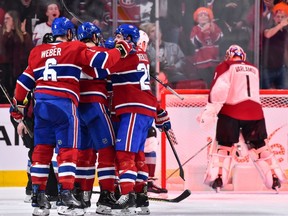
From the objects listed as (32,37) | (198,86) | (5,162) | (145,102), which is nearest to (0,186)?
(5,162)

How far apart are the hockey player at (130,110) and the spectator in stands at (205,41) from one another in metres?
2.60

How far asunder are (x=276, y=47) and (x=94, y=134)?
3.27 meters

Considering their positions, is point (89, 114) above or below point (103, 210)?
above

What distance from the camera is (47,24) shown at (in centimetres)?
933

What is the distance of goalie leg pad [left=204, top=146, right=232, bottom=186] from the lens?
8641 mm

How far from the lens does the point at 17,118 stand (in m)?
6.68

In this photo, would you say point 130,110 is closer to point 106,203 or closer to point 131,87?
point 131,87

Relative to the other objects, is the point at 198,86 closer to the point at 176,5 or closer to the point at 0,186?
the point at 176,5

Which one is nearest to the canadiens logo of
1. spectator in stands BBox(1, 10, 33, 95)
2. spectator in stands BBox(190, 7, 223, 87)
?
spectator in stands BBox(190, 7, 223, 87)

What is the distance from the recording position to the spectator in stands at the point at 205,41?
30.7 ft

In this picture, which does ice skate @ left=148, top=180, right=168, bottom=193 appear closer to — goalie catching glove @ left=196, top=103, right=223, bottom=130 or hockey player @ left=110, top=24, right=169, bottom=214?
goalie catching glove @ left=196, top=103, right=223, bottom=130

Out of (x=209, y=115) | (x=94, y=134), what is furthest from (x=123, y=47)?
(x=209, y=115)

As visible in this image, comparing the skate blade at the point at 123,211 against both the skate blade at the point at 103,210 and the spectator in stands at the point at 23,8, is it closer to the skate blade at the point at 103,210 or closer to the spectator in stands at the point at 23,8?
the skate blade at the point at 103,210

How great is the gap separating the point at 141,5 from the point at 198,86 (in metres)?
0.92
